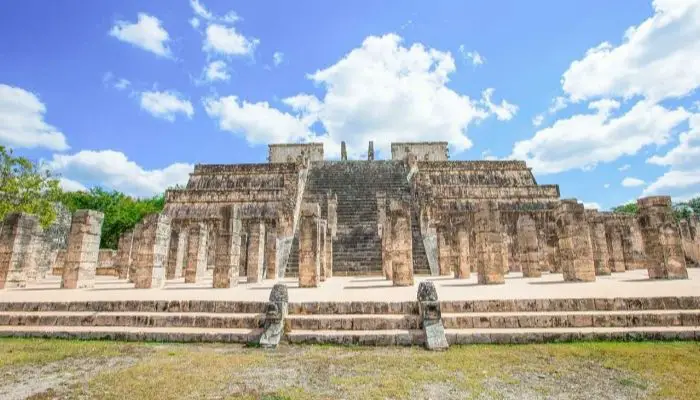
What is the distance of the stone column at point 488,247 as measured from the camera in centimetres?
1164

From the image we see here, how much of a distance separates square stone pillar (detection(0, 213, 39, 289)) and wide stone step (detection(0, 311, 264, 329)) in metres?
6.10

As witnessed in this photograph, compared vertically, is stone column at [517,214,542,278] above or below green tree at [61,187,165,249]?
below

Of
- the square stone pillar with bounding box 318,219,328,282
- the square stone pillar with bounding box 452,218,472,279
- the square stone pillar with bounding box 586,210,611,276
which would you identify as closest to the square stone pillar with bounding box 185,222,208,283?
the square stone pillar with bounding box 318,219,328,282

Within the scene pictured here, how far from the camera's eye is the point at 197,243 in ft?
48.9

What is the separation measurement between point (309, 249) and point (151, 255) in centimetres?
519

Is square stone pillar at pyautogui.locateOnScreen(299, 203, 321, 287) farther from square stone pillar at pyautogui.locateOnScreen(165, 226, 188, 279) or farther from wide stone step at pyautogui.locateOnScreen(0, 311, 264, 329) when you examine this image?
square stone pillar at pyautogui.locateOnScreen(165, 226, 188, 279)

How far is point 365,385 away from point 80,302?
6753mm

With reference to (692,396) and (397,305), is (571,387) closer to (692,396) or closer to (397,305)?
(692,396)

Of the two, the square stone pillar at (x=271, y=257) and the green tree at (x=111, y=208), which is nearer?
the square stone pillar at (x=271, y=257)

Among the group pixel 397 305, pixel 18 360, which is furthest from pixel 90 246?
pixel 397 305

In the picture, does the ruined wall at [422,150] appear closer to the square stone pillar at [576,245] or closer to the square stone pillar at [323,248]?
the square stone pillar at [323,248]

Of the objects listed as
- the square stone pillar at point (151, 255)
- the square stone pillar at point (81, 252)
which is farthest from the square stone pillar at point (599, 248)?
the square stone pillar at point (81, 252)

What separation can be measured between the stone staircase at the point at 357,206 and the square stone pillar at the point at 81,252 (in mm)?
7605

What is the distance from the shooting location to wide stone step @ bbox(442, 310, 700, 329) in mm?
6309
